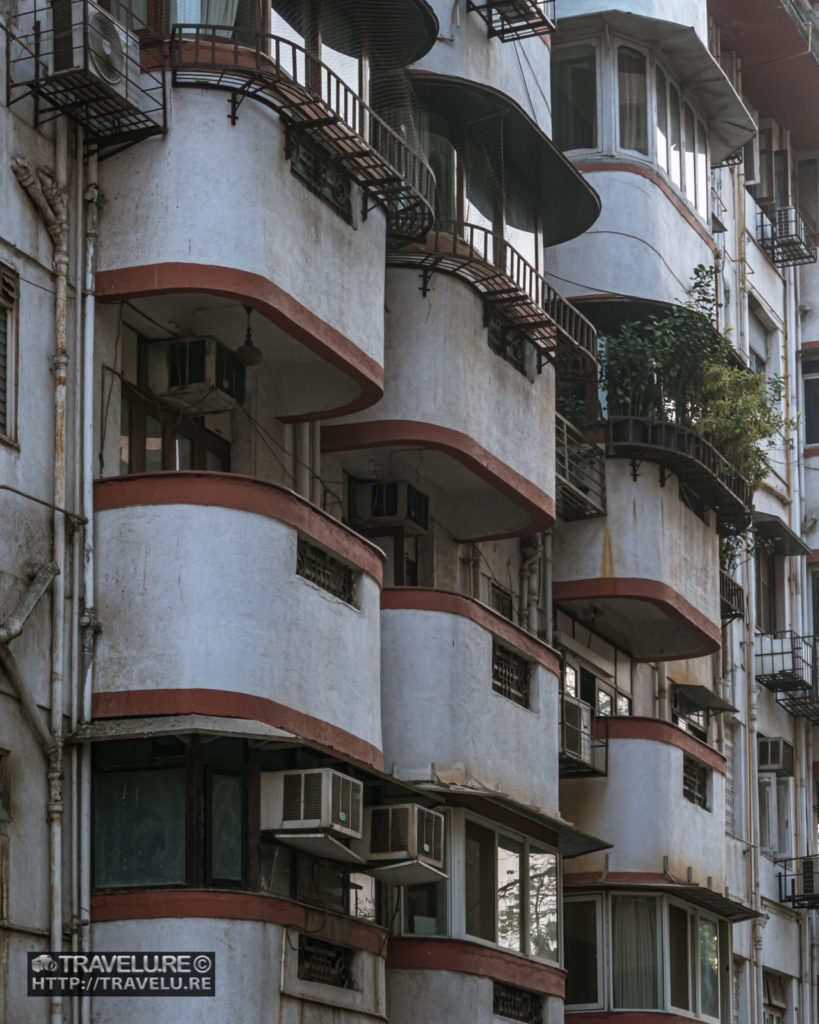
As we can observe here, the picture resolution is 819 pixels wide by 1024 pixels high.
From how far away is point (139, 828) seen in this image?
1853 centimetres

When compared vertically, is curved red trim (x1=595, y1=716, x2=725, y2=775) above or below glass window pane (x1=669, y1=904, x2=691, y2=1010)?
above

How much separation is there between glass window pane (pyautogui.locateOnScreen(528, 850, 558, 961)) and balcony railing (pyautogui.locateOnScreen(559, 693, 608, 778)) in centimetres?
173

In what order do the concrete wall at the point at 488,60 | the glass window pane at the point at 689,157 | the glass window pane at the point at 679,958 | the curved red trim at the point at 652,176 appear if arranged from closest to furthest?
1. the concrete wall at the point at 488,60
2. the glass window pane at the point at 679,958
3. the curved red trim at the point at 652,176
4. the glass window pane at the point at 689,157

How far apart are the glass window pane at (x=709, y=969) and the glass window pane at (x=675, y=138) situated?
10541mm

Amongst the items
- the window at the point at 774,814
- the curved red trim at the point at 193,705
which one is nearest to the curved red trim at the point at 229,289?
the curved red trim at the point at 193,705

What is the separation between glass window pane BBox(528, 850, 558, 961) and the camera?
24406 millimetres

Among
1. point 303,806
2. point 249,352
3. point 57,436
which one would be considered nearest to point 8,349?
point 57,436

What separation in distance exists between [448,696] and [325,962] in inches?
147

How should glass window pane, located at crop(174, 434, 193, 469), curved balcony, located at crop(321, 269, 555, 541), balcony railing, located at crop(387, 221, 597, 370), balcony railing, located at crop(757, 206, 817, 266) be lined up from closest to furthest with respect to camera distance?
1. glass window pane, located at crop(174, 434, 193, 469)
2. curved balcony, located at crop(321, 269, 555, 541)
3. balcony railing, located at crop(387, 221, 597, 370)
4. balcony railing, located at crop(757, 206, 817, 266)

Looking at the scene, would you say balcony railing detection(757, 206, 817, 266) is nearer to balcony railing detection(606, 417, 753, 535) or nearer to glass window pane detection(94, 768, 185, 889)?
balcony railing detection(606, 417, 753, 535)

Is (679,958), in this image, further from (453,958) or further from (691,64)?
(691,64)

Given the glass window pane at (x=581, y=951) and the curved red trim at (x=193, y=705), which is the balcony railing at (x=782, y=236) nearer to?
the glass window pane at (x=581, y=951)

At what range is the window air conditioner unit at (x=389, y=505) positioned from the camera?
79.4 ft

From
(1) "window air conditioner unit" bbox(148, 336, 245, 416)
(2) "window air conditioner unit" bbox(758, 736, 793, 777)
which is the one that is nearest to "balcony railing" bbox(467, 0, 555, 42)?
(1) "window air conditioner unit" bbox(148, 336, 245, 416)
